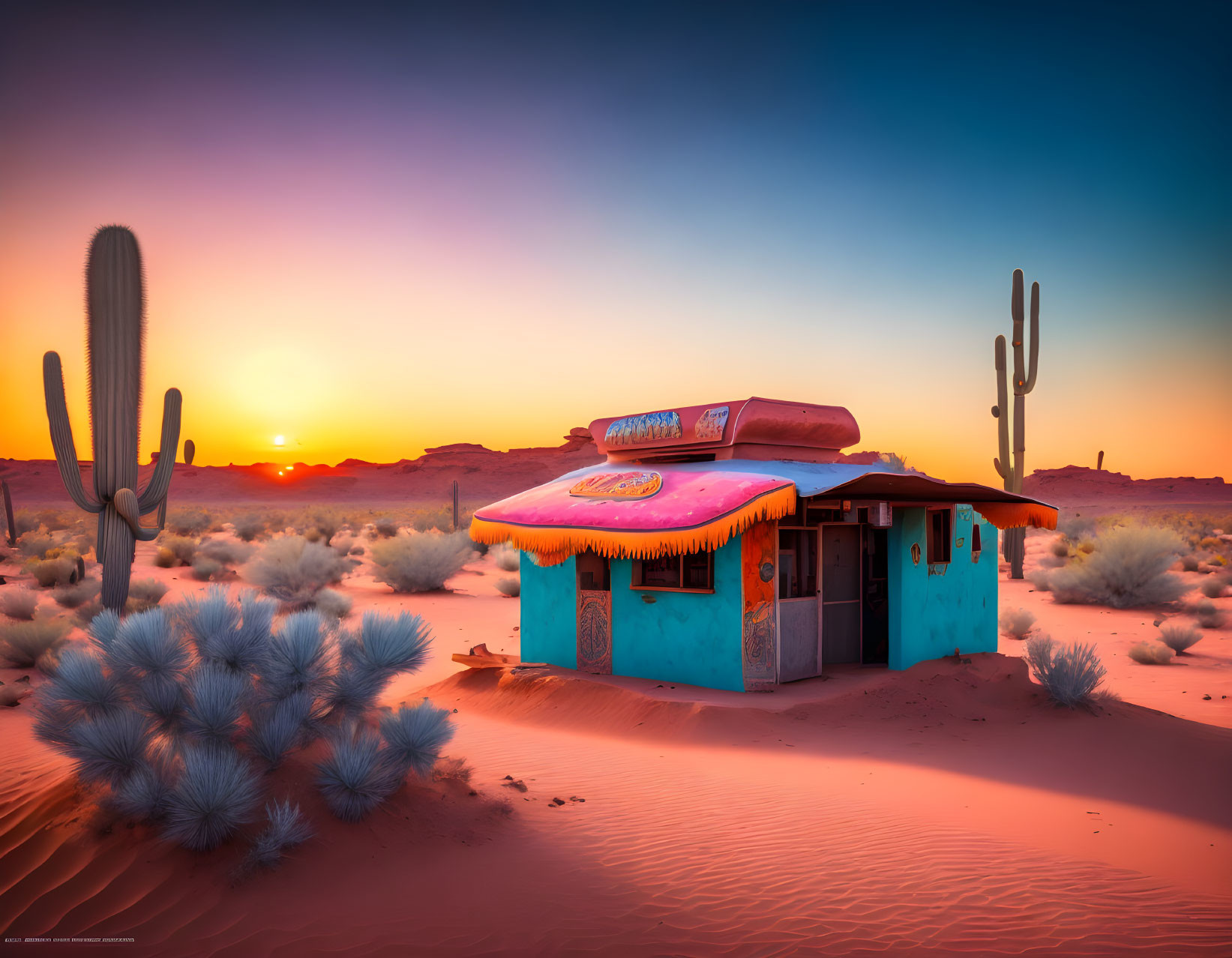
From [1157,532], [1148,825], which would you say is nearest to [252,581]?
[1148,825]

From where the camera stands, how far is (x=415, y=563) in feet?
80.1

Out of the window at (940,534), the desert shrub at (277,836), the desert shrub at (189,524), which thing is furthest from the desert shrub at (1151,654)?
the desert shrub at (189,524)

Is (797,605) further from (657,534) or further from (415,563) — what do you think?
(415,563)

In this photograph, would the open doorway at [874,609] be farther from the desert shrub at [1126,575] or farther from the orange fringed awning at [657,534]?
the desert shrub at [1126,575]

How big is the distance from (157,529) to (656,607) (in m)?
10.5

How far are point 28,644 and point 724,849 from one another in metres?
12.7

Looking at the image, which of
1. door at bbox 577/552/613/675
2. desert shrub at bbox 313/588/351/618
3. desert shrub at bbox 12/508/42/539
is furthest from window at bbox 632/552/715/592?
desert shrub at bbox 12/508/42/539

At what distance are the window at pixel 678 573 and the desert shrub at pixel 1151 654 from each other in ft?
32.0

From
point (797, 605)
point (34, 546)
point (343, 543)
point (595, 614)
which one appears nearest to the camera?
point (797, 605)

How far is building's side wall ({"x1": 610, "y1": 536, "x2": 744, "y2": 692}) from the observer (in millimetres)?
10773

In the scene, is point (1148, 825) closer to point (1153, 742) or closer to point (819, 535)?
point (1153, 742)

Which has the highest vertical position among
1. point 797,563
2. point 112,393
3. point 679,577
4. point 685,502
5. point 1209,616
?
point 112,393

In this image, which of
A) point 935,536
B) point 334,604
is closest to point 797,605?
point 935,536

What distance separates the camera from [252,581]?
76.8 ft
